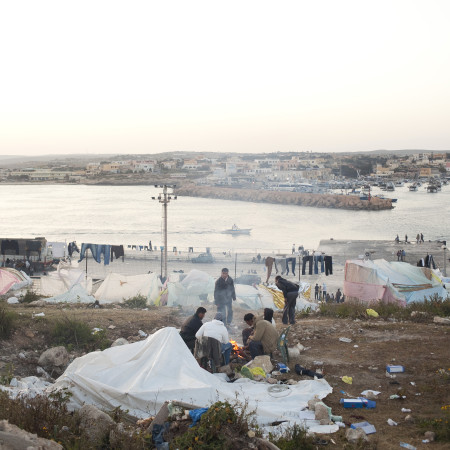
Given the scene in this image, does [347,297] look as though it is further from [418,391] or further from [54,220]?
[54,220]

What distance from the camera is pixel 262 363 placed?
471 centimetres

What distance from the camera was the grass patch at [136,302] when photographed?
29.8 ft

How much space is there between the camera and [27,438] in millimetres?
2496

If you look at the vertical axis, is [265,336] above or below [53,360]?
above

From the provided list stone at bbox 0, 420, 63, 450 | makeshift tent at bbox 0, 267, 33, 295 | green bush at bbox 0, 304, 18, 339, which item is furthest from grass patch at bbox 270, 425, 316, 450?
makeshift tent at bbox 0, 267, 33, 295

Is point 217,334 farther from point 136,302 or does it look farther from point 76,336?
point 136,302

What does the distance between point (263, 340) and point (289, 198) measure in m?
60.6

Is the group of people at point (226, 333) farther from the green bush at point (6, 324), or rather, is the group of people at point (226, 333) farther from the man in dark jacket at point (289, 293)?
the green bush at point (6, 324)

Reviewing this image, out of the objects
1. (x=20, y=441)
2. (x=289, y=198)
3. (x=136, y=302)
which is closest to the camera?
(x=20, y=441)

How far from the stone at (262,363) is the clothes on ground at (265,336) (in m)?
0.26

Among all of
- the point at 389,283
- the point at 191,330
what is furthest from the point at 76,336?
the point at 389,283

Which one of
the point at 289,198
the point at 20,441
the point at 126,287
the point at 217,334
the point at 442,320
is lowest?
the point at 289,198

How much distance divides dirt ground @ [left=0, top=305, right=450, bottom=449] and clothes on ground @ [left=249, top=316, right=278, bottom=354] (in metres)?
0.25

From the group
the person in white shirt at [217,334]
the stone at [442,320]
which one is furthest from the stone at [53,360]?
the stone at [442,320]
